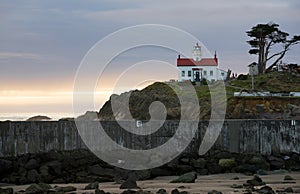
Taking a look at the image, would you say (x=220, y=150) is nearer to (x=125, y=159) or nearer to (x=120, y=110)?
(x=125, y=159)

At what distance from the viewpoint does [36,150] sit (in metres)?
26.8

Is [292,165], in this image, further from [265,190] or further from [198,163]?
[265,190]

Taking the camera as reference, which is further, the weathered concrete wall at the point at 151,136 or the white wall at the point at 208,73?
the white wall at the point at 208,73

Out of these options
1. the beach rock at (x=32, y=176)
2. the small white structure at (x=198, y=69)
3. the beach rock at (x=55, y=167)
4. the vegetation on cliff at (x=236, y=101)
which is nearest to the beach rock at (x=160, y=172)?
the beach rock at (x=55, y=167)

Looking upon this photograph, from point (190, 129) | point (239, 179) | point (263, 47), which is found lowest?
point (239, 179)

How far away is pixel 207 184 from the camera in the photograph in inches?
835

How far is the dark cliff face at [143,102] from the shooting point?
58.9 metres

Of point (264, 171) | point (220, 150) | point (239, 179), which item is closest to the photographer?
point (239, 179)

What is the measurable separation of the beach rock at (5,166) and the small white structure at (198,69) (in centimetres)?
5338

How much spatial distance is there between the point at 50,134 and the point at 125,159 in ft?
10.9

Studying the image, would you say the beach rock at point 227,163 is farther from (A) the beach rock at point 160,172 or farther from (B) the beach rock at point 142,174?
(B) the beach rock at point 142,174

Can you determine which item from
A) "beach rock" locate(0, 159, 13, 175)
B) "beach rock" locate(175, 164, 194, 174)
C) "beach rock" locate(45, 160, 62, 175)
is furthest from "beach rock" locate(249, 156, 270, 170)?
"beach rock" locate(0, 159, 13, 175)

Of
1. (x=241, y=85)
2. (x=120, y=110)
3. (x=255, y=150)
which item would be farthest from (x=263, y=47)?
(x=255, y=150)

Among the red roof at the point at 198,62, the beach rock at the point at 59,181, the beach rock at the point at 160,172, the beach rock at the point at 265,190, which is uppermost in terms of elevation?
the red roof at the point at 198,62
